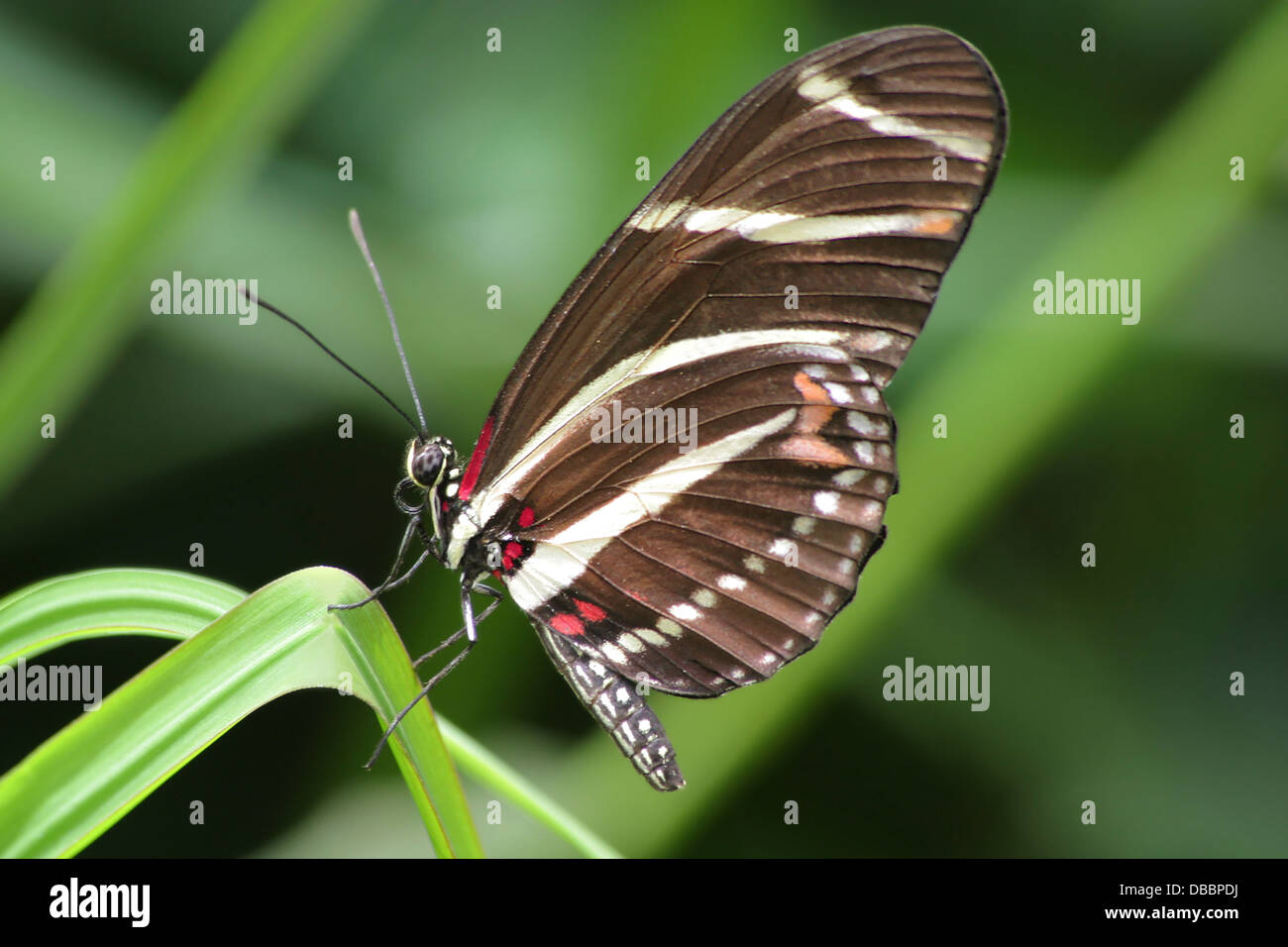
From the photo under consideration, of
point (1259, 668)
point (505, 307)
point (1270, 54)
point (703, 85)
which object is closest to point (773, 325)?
point (505, 307)

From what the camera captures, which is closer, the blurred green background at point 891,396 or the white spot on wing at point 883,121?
the white spot on wing at point 883,121

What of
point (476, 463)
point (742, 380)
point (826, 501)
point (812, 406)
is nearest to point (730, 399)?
point (742, 380)

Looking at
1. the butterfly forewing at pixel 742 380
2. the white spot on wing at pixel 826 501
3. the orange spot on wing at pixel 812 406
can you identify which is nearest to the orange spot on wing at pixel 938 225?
the butterfly forewing at pixel 742 380

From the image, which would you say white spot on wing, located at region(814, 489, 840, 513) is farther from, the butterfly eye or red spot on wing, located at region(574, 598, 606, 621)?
the butterfly eye

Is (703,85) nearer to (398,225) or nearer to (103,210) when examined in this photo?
(398,225)

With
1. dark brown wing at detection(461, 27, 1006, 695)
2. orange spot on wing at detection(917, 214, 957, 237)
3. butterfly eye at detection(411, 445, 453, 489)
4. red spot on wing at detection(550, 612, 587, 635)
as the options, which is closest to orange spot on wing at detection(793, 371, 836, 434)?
dark brown wing at detection(461, 27, 1006, 695)

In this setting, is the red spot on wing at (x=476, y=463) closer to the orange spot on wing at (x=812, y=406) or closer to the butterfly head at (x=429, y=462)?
the butterfly head at (x=429, y=462)

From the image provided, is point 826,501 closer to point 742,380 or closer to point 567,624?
point 742,380
